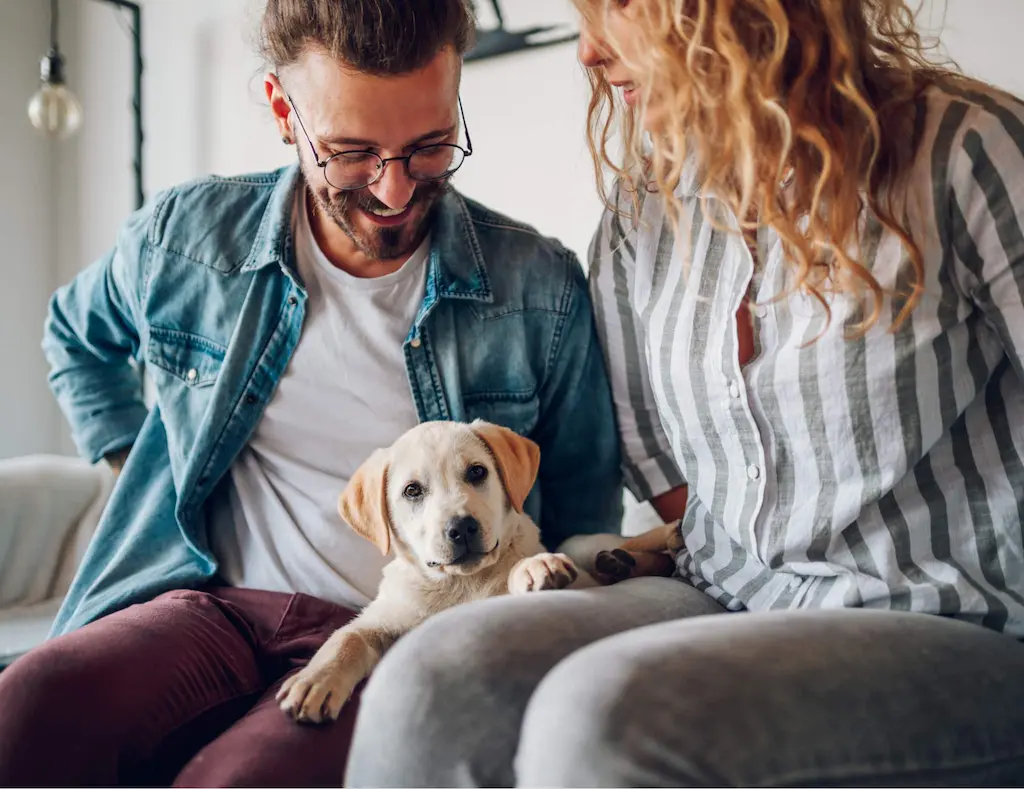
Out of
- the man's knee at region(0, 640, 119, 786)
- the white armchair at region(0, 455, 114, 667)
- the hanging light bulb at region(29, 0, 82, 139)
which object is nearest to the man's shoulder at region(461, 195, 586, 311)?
the man's knee at region(0, 640, 119, 786)

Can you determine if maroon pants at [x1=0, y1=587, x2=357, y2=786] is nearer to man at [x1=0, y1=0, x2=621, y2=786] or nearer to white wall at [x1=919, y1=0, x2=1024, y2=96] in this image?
man at [x1=0, y1=0, x2=621, y2=786]

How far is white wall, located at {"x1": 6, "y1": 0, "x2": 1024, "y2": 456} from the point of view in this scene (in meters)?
1.96

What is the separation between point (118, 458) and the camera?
65.4 inches

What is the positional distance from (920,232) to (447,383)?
0.65 meters

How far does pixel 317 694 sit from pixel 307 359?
50 cm

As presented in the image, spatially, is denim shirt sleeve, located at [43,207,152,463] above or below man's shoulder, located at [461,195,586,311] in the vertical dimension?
below

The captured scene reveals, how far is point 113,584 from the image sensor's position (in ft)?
4.68

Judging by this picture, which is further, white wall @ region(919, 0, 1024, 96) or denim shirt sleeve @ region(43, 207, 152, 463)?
denim shirt sleeve @ region(43, 207, 152, 463)

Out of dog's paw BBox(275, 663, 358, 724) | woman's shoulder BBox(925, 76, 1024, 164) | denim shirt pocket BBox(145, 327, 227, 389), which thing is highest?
woman's shoulder BBox(925, 76, 1024, 164)

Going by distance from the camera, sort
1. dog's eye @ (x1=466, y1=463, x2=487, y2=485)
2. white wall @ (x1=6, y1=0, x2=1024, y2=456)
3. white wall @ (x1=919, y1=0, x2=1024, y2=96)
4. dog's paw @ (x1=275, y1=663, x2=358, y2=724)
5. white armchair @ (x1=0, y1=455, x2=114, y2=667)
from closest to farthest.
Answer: dog's paw @ (x1=275, y1=663, x2=358, y2=724) → dog's eye @ (x1=466, y1=463, x2=487, y2=485) → white wall @ (x1=919, y1=0, x2=1024, y2=96) → white armchair @ (x1=0, y1=455, x2=114, y2=667) → white wall @ (x1=6, y1=0, x2=1024, y2=456)

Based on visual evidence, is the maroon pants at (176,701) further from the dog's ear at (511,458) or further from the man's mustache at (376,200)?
the man's mustache at (376,200)

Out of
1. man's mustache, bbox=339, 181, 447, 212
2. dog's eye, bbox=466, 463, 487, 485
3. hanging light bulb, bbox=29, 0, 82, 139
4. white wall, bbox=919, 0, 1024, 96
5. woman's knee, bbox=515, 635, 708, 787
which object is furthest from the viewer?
hanging light bulb, bbox=29, 0, 82, 139

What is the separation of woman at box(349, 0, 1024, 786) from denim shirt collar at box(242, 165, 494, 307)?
10.6 inches

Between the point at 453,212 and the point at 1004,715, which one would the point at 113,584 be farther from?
the point at 1004,715
